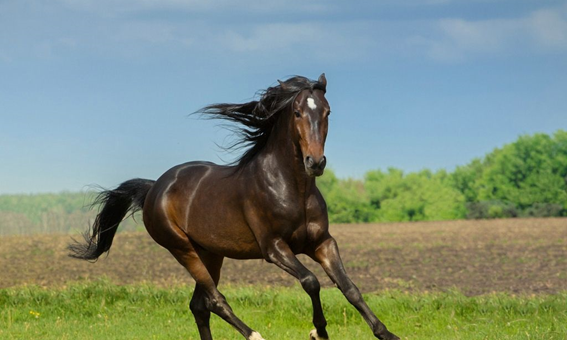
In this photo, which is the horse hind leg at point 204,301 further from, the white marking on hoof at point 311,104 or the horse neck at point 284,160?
the white marking on hoof at point 311,104

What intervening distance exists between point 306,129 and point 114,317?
5446mm

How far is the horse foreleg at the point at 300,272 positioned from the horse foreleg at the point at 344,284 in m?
0.16

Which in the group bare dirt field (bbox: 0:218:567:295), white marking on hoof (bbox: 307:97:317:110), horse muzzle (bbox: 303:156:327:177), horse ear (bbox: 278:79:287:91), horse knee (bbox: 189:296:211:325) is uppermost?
horse ear (bbox: 278:79:287:91)

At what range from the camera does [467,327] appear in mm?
8164

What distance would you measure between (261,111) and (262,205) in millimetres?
909

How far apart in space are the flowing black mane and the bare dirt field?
20.8 ft

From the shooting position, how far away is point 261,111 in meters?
6.23

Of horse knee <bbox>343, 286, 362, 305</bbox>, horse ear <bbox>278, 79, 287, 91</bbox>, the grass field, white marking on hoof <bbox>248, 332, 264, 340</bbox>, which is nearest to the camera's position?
horse knee <bbox>343, 286, 362, 305</bbox>

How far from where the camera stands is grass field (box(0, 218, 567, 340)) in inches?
335

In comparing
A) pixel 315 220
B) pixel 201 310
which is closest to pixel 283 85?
pixel 315 220

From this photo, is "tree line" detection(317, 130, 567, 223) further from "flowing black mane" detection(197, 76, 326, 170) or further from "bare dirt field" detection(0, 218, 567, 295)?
"flowing black mane" detection(197, 76, 326, 170)

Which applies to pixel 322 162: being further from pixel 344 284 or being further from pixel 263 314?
pixel 263 314

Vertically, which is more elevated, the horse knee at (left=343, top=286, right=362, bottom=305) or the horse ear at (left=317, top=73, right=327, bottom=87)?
the horse ear at (left=317, top=73, right=327, bottom=87)

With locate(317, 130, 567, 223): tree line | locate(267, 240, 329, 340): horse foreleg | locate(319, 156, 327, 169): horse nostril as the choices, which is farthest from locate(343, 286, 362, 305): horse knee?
locate(317, 130, 567, 223): tree line
